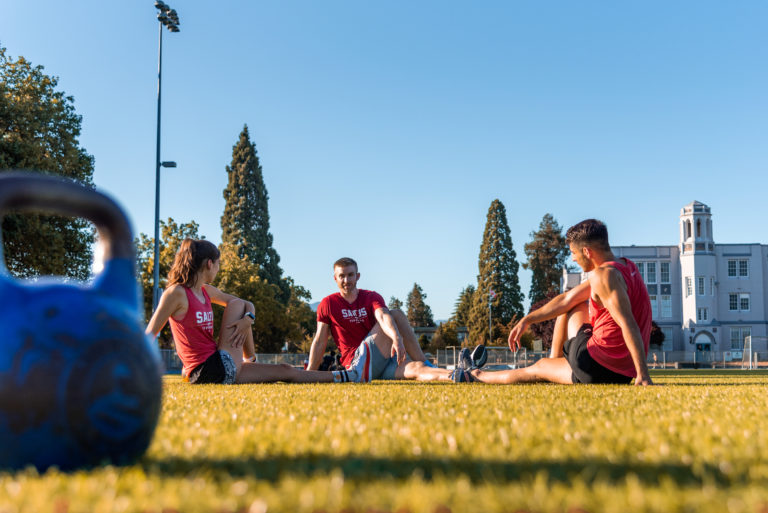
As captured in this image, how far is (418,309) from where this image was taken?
137875 mm

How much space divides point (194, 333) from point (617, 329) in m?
5.28

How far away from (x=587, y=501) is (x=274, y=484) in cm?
94

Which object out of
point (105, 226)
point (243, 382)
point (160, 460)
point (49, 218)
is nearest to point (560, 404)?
point (160, 460)

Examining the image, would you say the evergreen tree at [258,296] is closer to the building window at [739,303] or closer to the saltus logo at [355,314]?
the saltus logo at [355,314]

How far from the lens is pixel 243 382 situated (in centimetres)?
929

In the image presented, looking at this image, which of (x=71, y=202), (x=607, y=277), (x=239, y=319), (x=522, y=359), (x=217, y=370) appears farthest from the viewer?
(x=522, y=359)

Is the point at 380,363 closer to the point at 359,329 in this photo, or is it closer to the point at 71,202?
the point at 359,329

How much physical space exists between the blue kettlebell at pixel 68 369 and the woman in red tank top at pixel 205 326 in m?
5.23

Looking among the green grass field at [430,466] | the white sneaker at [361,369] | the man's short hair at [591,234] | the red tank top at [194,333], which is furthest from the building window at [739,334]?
the green grass field at [430,466]

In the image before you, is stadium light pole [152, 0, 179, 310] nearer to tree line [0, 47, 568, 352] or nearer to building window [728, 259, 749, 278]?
tree line [0, 47, 568, 352]

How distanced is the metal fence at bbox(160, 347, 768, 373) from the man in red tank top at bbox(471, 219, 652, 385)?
2169 centimetres

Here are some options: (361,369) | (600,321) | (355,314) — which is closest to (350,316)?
(355,314)

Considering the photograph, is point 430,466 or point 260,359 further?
point 260,359

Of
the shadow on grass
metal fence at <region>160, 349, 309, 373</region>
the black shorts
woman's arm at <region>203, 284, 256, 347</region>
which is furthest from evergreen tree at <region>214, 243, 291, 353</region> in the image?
the shadow on grass
